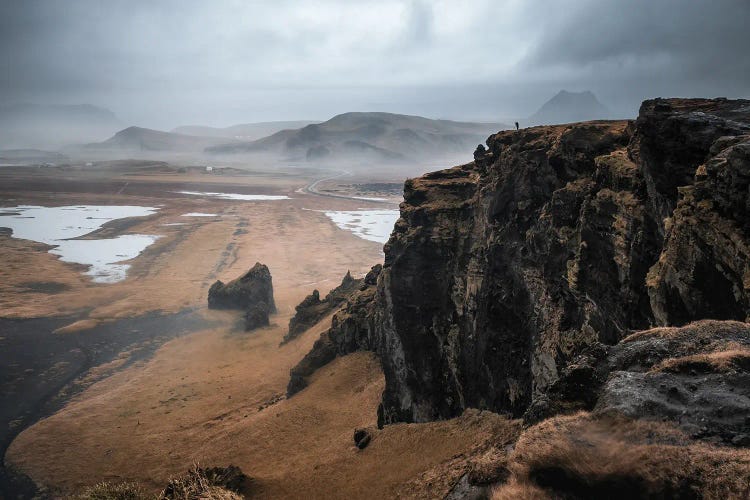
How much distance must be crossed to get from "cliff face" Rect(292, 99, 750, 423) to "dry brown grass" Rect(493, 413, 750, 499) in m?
1.55

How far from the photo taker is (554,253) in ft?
56.7

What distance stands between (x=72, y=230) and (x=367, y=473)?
91.9 meters

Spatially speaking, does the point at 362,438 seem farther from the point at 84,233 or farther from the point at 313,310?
the point at 84,233

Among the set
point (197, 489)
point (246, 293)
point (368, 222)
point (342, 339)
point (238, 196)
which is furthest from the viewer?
point (238, 196)

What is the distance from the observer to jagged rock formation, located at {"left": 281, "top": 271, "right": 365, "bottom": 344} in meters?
43.3

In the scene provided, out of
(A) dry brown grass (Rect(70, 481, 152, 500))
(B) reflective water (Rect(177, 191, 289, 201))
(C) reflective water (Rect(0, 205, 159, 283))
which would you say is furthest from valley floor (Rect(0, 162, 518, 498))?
(B) reflective water (Rect(177, 191, 289, 201))

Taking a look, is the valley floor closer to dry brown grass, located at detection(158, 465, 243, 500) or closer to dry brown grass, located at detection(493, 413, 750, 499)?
dry brown grass, located at detection(158, 465, 243, 500)

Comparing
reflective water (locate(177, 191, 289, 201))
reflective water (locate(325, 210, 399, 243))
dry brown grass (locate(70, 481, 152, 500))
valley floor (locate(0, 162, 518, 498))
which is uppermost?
reflective water (locate(177, 191, 289, 201))

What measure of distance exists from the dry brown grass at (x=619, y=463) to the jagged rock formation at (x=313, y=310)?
35329mm

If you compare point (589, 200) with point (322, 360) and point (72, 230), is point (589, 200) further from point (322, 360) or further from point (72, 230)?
point (72, 230)

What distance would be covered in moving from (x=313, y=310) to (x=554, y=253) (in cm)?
3052

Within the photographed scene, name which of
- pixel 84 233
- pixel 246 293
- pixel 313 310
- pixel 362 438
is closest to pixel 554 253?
pixel 362 438

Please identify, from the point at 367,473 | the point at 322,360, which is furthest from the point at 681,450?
the point at 322,360

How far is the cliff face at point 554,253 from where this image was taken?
37.0 feet
